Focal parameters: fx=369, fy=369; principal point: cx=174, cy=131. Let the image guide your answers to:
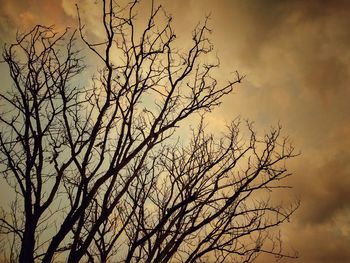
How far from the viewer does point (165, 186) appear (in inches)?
524

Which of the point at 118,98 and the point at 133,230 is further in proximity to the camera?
the point at 133,230

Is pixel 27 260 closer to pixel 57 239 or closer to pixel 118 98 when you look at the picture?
pixel 57 239


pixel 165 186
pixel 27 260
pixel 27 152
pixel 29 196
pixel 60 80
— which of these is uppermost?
pixel 165 186

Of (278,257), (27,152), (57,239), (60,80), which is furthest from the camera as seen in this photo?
(278,257)

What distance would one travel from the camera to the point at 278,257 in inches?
378

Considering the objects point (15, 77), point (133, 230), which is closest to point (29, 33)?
point (15, 77)

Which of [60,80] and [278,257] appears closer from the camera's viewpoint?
[60,80]

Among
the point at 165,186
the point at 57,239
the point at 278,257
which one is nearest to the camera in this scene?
the point at 57,239

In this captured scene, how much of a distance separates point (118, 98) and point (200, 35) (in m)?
2.50

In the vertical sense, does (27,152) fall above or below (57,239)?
above

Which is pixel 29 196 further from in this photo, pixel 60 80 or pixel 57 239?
pixel 60 80

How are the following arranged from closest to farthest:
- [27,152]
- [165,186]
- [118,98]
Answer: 1. [27,152]
2. [118,98]
3. [165,186]

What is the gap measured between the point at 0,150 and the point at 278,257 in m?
Answer: 7.18

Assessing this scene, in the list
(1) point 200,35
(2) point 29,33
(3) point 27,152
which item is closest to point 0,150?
(3) point 27,152
